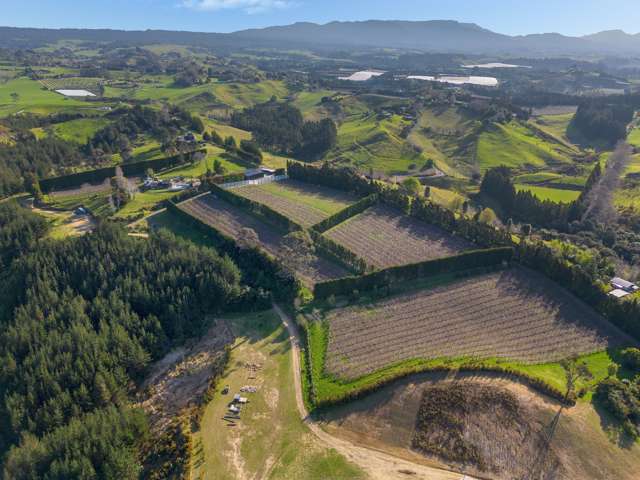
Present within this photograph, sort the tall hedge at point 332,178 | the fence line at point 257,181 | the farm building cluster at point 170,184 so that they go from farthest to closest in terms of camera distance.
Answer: the farm building cluster at point 170,184, the fence line at point 257,181, the tall hedge at point 332,178

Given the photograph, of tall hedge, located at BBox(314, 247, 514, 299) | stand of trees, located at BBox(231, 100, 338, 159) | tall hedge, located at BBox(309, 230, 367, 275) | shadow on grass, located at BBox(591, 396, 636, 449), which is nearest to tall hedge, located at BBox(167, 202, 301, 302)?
tall hedge, located at BBox(314, 247, 514, 299)

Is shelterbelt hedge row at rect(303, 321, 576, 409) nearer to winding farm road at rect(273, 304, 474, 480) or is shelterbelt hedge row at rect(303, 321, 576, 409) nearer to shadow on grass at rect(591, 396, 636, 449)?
shadow on grass at rect(591, 396, 636, 449)

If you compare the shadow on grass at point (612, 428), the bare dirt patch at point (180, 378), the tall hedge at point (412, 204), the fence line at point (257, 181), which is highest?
the tall hedge at point (412, 204)

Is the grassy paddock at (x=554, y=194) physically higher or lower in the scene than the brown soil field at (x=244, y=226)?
lower

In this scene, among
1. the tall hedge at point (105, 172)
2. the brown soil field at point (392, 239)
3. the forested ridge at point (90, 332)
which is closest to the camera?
the forested ridge at point (90, 332)

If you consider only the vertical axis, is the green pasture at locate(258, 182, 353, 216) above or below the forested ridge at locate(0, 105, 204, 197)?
below

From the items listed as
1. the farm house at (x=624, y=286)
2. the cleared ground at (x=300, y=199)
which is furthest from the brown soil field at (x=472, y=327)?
the cleared ground at (x=300, y=199)

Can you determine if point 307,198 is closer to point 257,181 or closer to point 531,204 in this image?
point 257,181

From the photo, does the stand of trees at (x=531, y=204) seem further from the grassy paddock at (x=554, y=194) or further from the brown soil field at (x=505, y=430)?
the brown soil field at (x=505, y=430)
